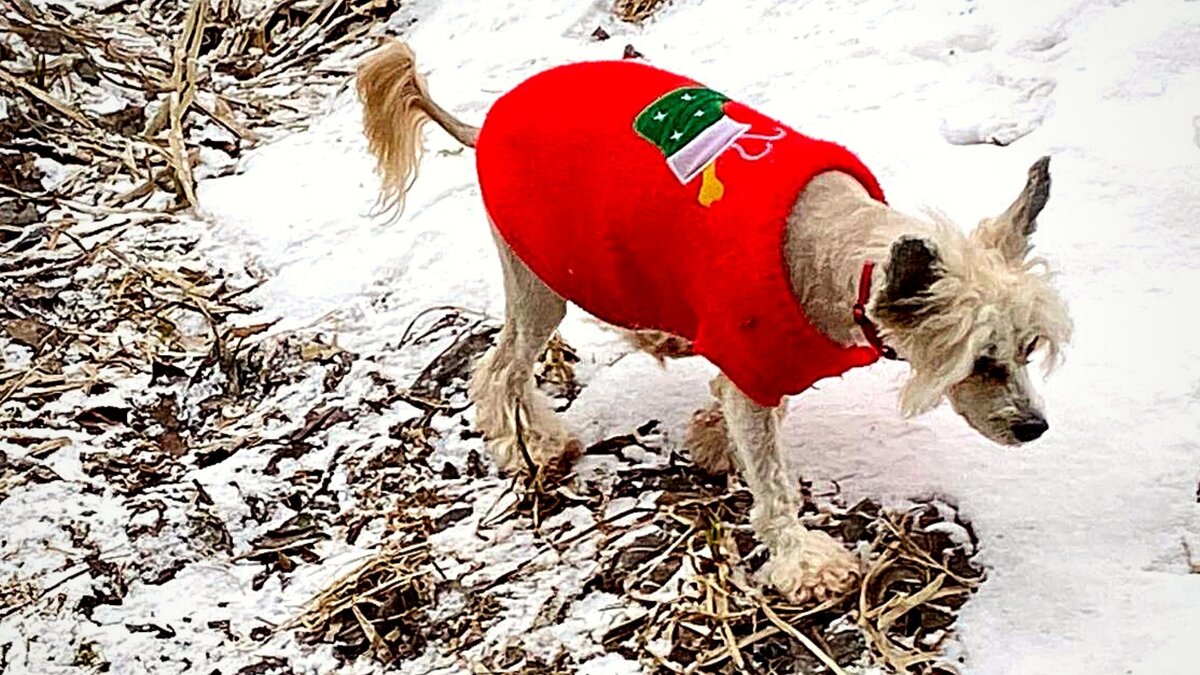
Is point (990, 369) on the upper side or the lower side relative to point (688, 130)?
lower

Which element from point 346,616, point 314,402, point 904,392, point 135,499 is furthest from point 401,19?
point 904,392

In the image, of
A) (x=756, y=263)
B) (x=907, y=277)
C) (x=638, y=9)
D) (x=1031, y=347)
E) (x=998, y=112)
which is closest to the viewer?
(x=907, y=277)

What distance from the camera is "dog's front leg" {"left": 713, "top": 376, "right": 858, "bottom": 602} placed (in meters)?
2.49

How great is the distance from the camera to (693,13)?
3.88 m

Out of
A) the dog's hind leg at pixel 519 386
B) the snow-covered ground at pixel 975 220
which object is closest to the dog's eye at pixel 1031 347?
the snow-covered ground at pixel 975 220

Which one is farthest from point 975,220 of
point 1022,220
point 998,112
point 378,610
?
point 378,610

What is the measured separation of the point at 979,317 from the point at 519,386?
3.59 ft

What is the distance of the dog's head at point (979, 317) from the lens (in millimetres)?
2084

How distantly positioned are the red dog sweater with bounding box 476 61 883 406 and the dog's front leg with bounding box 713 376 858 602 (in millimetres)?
99

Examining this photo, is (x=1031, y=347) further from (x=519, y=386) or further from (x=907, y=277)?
(x=519, y=386)

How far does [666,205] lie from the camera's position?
2.41m

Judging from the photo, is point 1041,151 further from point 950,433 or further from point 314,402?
point 314,402

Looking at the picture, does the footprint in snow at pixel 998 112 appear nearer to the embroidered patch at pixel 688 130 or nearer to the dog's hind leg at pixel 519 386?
the embroidered patch at pixel 688 130

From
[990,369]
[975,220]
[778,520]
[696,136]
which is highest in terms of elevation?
[696,136]
